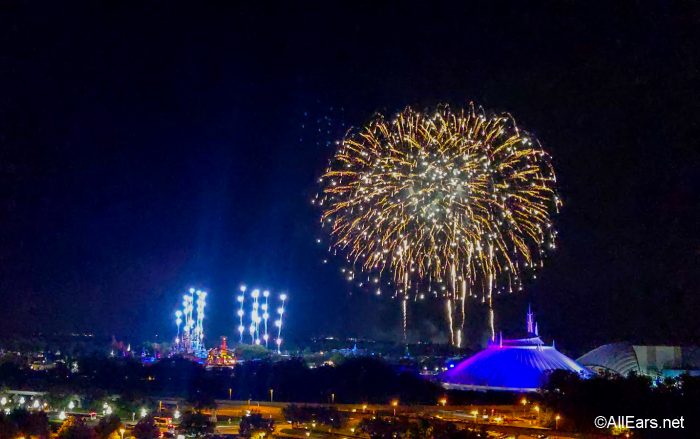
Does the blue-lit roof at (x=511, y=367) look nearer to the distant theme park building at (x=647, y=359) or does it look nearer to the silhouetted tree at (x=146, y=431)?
the distant theme park building at (x=647, y=359)

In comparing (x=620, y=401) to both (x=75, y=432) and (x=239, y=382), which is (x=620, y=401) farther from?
(x=239, y=382)

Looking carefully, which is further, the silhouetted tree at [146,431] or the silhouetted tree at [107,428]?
the silhouetted tree at [146,431]

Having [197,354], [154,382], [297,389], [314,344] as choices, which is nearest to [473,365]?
[297,389]

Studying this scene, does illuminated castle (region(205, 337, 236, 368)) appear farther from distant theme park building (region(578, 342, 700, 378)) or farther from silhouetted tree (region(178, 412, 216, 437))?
silhouetted tree (region(178, 412, 216, 437))

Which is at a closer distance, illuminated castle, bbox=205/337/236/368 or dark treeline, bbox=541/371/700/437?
dark treeline, bbox=541/371/700/437

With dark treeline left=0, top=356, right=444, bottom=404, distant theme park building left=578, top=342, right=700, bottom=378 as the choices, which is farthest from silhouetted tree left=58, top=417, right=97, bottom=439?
distant theme park building left=578, top=342, right=700, bottom=378

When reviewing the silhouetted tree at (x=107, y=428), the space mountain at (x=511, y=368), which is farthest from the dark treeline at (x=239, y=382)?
the silhouetted tree at (x=107, y=428)
